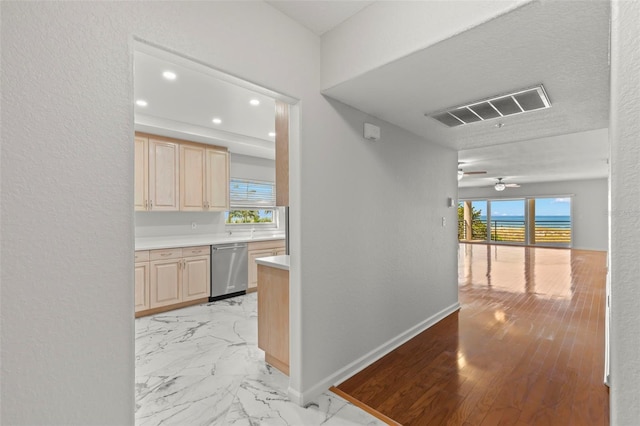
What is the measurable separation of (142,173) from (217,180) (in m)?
1.16

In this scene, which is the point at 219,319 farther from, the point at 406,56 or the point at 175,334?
the point at 406,56

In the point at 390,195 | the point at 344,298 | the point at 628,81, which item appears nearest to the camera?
the point at 628,81

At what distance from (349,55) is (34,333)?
7.20ft

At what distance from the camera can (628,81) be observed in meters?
0.67

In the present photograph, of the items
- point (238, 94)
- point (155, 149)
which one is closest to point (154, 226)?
point (155, 149)

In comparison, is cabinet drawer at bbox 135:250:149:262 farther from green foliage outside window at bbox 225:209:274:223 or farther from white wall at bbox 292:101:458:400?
white wall at bbox 292:101:458:400

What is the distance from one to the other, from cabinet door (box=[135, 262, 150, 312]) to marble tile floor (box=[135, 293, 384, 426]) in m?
0.34

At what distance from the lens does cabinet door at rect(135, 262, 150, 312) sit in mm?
3836

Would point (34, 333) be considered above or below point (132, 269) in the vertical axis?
below

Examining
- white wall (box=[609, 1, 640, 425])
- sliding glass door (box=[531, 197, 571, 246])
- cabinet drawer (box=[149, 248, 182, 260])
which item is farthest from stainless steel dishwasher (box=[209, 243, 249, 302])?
sliding glass door (box=[531, 197, 571, 246])

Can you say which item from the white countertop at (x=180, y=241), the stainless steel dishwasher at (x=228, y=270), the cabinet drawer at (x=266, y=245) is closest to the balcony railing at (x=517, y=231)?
the cabinet drawer at (x=266, y=245)

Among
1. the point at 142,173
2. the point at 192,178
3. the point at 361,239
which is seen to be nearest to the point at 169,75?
the point at 142,173

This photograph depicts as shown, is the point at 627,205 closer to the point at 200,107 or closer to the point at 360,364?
the point at 360,364

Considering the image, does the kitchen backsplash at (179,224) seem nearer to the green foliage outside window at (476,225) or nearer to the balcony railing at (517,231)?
the green foliage outside window at (476,225)
